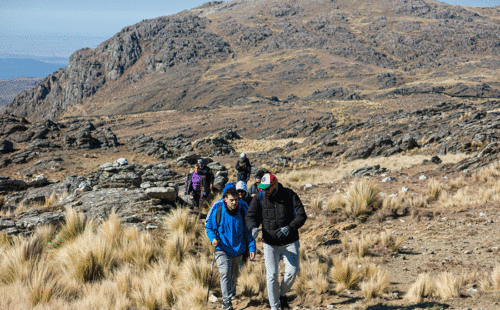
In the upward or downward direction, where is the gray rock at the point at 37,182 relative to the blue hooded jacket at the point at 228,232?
downward

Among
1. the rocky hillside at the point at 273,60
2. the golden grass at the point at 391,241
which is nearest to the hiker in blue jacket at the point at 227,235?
the golden grass at the point at 391,241

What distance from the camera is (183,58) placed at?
15588cm

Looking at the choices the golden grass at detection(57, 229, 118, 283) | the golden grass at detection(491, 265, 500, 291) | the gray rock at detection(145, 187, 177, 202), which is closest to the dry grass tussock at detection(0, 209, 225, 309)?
the golden grass at detection(57, 229, 118, 283)

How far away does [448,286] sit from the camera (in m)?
4.51

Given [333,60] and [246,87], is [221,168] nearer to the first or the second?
[246,87]

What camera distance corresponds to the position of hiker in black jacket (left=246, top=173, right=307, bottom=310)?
4.46 m

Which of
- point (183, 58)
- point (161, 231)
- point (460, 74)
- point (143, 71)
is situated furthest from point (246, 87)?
point (161, 231)

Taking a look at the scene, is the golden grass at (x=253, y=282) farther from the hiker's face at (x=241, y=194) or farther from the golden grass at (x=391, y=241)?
the golden grass at (x=391, y=241)

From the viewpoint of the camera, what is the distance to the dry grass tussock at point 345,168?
17.3 metres

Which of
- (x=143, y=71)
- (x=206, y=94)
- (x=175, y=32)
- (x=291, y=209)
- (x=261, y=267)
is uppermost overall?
(x=175, y=32)

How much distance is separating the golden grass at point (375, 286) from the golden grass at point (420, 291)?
347mm

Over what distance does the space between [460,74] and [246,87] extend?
273 ft

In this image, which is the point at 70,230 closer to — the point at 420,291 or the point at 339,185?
the point at 420,291

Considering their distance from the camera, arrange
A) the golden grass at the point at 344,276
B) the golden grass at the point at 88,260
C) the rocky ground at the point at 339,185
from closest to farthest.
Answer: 1. the golden grass at the point at 344,276
2. the golden grass at the point at 88,260
3. the rocky ground at the point at 339,185
